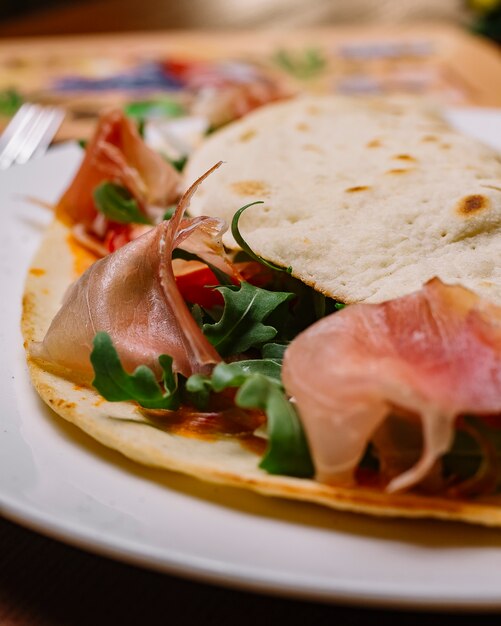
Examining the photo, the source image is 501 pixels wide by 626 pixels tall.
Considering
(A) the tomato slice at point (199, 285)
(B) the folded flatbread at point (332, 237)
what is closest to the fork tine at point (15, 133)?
(B) the folded flatbread at point (332, 237)

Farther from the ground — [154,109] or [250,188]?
[250,188]

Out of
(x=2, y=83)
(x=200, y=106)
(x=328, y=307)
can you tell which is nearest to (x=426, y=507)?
(x=328, y=307)

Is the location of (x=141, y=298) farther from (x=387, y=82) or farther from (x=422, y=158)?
(x=387, y=82)

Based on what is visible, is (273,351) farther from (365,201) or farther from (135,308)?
(365,201)

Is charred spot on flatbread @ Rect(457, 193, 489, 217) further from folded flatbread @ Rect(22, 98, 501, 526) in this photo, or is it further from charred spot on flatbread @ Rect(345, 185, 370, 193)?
charred spot on flatbread @ Rect(345, 185, 370, 193)

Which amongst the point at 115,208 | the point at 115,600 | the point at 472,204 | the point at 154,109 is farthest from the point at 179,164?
the point at 115,600

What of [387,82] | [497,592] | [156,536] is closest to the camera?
[497,592]
